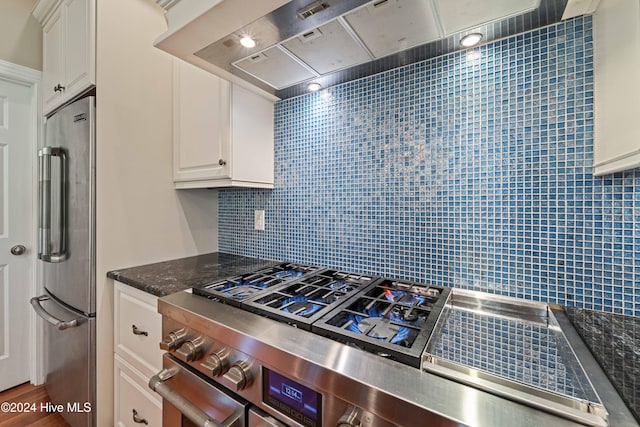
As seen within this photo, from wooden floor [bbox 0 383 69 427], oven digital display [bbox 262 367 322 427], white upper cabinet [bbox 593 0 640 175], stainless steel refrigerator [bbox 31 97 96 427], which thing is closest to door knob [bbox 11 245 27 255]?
stainless steel refrigerator [bbox 31 97 96 427]

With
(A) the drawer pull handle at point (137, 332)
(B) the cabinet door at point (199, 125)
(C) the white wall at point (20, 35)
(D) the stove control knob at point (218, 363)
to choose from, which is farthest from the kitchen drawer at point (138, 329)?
(C) the white wall at point (20, 35)

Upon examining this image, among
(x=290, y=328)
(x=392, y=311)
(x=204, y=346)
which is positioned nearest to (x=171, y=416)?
(x=204, y=346)

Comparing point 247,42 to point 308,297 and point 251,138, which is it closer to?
point 251,138

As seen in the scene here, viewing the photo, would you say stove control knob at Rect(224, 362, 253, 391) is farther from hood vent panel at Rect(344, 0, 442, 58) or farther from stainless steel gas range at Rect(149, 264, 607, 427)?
hood vent panel at Rect(344, 0, 442, 58)

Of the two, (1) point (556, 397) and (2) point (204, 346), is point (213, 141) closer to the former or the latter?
(2) point (204, 346)

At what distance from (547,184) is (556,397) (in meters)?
0.72

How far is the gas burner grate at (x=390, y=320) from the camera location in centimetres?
66

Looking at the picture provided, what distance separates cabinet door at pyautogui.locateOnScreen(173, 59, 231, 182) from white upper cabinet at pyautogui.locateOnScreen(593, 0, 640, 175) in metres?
1.41

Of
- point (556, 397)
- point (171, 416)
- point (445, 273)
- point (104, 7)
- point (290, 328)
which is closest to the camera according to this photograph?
point (556, 397)

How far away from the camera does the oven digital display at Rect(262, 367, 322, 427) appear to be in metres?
0.64

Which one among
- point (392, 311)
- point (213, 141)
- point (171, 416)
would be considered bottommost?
point (171, 416)

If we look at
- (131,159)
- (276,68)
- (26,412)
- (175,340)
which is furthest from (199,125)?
(26,412)

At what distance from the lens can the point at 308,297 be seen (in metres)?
1.02

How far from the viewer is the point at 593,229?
86 centimetres
